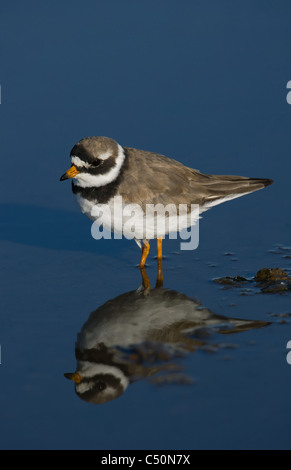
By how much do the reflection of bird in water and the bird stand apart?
812mm

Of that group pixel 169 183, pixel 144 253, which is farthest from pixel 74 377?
pixel 169 183

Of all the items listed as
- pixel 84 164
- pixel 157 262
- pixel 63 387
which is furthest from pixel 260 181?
pixel 63 387

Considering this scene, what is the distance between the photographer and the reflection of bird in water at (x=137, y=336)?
5574 mm

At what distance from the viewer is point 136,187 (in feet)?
24.0

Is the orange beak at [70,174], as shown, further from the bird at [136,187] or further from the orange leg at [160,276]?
the orange leg at [160,276]

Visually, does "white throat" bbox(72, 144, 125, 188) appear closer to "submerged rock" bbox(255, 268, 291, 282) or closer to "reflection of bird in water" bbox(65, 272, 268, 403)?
"reflection of bird in water" bbox(65, 272, 268, 403)

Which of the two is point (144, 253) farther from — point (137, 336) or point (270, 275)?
point (137, 336)

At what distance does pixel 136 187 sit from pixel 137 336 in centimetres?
184

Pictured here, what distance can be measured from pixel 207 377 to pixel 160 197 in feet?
8.39

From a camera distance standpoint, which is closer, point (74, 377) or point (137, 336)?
point (74, 377)

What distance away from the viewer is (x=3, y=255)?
7.93 meters

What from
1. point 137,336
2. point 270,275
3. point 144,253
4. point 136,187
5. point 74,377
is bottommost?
point 74,377

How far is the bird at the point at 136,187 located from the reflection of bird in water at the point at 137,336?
0.81m

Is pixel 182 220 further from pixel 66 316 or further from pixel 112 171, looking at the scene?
pixel 66 316
